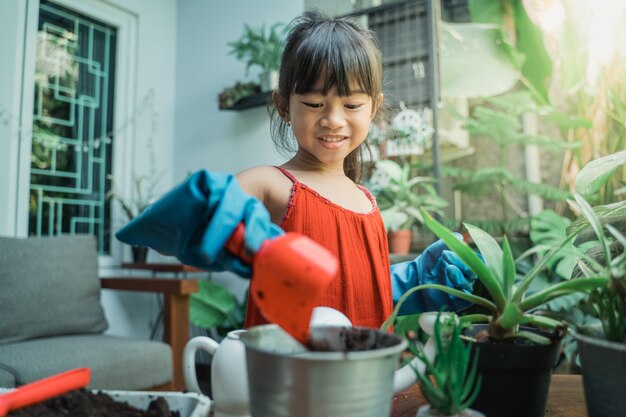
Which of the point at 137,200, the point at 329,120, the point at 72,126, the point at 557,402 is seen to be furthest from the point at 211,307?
the point at 557,402

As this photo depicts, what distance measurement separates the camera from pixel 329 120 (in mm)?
754

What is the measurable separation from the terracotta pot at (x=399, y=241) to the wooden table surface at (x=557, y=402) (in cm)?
155

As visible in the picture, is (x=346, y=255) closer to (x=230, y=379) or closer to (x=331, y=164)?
(x=331, y=164)

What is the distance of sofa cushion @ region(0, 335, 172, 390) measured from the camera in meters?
1.75

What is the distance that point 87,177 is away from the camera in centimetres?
302

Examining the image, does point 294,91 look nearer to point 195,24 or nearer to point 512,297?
point 512,297

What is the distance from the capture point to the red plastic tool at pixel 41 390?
0.47m

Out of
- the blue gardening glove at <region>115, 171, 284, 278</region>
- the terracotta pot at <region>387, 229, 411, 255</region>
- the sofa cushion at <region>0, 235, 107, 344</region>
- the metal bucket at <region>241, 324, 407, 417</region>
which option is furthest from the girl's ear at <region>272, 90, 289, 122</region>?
the sofa cushion at <region>0, 235, 107, 344</region>

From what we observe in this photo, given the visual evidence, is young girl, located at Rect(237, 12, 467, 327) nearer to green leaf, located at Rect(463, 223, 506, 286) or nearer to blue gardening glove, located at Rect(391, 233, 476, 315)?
blue gardening glove, located at Rect(391, 233, 476, 315)

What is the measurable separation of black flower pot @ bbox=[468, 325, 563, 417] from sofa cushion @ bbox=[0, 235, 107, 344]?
2084mm

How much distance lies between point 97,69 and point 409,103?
1.92 m

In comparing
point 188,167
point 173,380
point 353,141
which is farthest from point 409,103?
point 353,141

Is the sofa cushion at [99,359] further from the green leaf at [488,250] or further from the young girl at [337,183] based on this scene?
the green leaf at [488,250]

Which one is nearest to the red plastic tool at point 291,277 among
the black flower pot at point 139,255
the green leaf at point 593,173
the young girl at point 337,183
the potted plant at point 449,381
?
the potted plant at point 449,381
